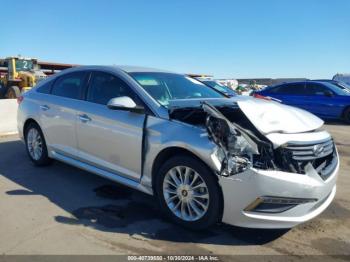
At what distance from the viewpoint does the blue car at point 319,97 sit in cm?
1344

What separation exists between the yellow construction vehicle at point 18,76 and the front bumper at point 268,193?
16.2m

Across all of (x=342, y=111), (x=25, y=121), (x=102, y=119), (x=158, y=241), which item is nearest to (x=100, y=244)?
(x=158, y=241)

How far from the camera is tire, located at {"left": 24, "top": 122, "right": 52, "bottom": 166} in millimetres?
6141

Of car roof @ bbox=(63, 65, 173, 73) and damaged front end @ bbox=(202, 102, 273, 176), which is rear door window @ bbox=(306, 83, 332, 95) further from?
damaged front end @ bbox=(202, 102, 273, 176)

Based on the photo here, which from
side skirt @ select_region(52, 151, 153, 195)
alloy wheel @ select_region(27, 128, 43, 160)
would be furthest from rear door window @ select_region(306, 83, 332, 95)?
side skirt @ select_region(52, 151, 153, 195)

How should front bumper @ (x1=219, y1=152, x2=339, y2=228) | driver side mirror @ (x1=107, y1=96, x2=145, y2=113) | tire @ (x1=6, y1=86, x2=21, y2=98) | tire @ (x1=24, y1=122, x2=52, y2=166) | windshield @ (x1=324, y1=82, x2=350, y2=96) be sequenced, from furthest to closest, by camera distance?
tire @ (x1=6, y1=86, x2=21, y2=98) < windshield @ (x1=324, y1=82, x2=350, y2=96) < tire @ (x1=24, y1=122, x2=52, y2=166) < driver side mirror @ (x1=107, y1=96, x2=145, y2=113) < front bumper @ (x1=219, y1=152, x2=339, y2=228)

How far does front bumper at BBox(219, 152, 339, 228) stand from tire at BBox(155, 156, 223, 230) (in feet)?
0.38

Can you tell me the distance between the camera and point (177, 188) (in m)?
4.05

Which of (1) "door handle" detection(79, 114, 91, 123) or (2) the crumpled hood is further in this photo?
(1) "door handle" detection(79, 114, 91, 123)

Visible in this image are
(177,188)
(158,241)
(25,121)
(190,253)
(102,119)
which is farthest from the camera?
(25,121)

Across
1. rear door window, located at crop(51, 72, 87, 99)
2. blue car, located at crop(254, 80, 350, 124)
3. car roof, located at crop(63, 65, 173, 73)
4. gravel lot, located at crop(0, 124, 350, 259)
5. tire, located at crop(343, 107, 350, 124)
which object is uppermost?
car roof, located at crop(63, 65, 173, 73)

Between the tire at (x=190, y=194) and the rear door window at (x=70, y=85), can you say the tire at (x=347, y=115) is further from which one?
the tire at (x=190, y=194)

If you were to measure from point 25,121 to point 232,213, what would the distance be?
4.18 meters

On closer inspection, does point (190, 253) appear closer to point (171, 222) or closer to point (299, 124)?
point (171, 222)
